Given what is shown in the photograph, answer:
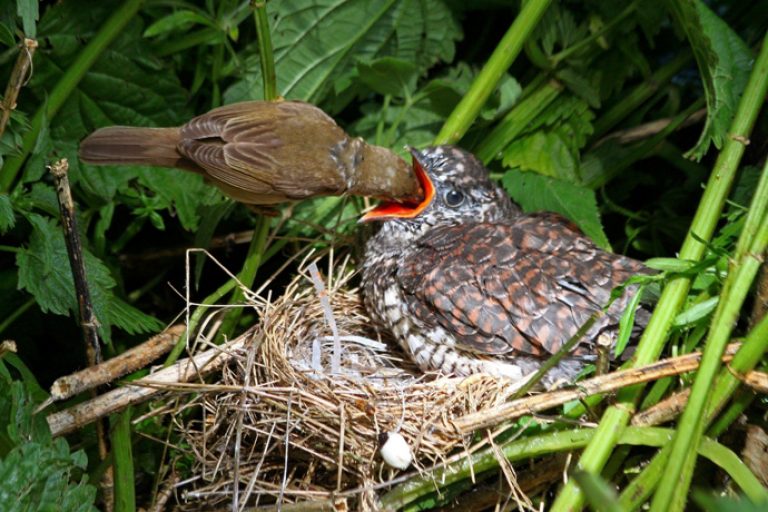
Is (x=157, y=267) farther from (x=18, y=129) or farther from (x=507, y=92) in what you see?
(x=507, y=92)

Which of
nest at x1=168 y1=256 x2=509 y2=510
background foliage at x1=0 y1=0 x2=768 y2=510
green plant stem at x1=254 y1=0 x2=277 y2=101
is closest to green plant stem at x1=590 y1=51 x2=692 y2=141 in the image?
background foliage at x1=0 y1=0 x2=768 y2=510

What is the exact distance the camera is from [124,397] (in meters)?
1.93

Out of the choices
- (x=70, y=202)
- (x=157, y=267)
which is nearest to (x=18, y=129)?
(x=70, y=202)

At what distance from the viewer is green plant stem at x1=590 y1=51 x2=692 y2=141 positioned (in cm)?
262

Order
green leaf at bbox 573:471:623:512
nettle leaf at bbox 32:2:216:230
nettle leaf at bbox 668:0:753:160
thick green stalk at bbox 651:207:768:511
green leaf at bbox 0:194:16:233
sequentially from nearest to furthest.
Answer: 1. green leaf at bbox 573:471:623:512
2. thick green stalk at bbox 651:207:768:511
3. green leaf at bbox 0:194:16:233
4. nettle leaf at bbox 668:0:753:160
5. nettle leaf at bbox 32:2:216:230

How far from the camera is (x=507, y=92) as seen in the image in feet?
8.22

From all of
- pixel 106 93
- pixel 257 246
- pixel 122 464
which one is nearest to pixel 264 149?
pixel 257 246

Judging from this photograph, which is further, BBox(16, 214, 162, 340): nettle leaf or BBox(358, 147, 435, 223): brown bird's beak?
BBox(358, 147, 435, 223): brown bird's beak

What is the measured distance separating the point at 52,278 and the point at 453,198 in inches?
41.8

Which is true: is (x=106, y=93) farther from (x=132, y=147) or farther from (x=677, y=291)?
(x=677, y=291)

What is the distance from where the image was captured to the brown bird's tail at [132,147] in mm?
2203

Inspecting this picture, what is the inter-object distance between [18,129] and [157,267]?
2.43 feet

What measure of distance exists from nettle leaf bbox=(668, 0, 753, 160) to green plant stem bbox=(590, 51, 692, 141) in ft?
1.53

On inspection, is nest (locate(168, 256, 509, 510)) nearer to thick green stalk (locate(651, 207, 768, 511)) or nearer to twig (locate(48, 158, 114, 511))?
twig (locate(48, 158, 114, 511))
